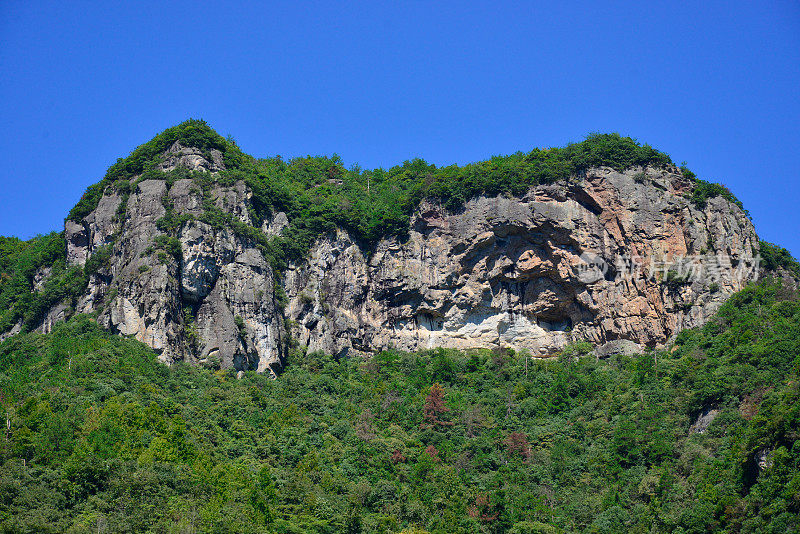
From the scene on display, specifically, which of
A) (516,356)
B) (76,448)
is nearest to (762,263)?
(516,356)

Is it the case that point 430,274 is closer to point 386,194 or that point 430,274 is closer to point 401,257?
point 401,257

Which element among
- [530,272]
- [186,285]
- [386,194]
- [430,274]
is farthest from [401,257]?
[186,285]

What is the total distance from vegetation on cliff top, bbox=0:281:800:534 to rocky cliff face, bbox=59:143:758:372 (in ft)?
8.11

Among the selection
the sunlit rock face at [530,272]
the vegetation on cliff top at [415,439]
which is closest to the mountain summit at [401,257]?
the sunlit rock face at [530,272]

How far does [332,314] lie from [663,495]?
29091 mm

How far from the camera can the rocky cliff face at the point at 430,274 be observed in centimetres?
6612

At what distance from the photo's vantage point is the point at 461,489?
177ft

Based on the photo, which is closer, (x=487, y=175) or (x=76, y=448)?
(x=76, y=448)

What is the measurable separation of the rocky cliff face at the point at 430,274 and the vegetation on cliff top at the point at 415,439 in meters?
2.47

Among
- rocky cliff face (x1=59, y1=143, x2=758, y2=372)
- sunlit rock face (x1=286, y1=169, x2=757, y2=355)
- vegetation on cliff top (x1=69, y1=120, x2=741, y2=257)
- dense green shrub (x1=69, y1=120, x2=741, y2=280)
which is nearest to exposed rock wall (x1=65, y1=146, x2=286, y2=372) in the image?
rocky cliff face (x1=59, y1=143, x2=758, y2=372)

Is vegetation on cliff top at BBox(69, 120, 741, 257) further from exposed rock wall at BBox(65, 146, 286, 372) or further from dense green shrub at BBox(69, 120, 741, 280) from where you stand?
exposed rock wall at BBox(65, 146, 286, 372)

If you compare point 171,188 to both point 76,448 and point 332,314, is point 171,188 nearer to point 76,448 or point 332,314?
point 332,314

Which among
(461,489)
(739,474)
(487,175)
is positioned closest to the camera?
(739,474)

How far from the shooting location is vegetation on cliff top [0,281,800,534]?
45969 mm
